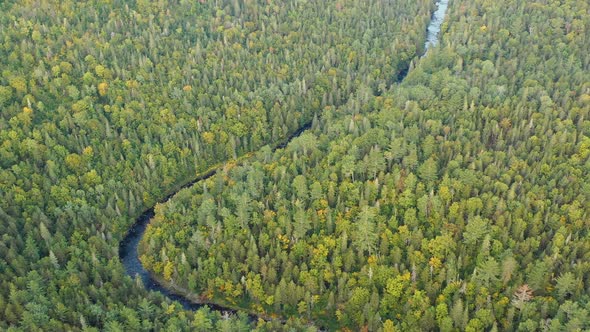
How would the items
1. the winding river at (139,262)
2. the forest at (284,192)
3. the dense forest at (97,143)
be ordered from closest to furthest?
the dense forest at (97,143)
the forest at (284,192)
the winding river at (139,262)

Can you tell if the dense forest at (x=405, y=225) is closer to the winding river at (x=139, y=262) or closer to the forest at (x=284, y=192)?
the forest at (x=284, y=192)

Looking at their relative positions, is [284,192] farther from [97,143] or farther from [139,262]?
[97,143]

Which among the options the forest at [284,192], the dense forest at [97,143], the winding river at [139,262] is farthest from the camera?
the winding river at [139,262]

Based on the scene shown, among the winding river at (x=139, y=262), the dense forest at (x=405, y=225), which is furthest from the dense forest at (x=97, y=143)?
the dense forest at (x=405, y=225)

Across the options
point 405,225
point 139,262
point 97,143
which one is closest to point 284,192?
point 405,225

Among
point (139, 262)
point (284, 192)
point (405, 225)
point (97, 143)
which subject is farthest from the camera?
point (97, 143)

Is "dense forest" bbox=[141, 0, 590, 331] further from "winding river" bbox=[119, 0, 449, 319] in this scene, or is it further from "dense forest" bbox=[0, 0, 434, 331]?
"dense forest" bbox=[0, 0, 434, 331]

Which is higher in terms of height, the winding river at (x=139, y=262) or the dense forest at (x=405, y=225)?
the dense forest at (x=405, y=225)

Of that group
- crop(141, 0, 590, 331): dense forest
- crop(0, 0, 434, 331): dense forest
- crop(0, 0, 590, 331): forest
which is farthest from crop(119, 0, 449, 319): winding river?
crop(0, 0, 434, 331): dense forest
